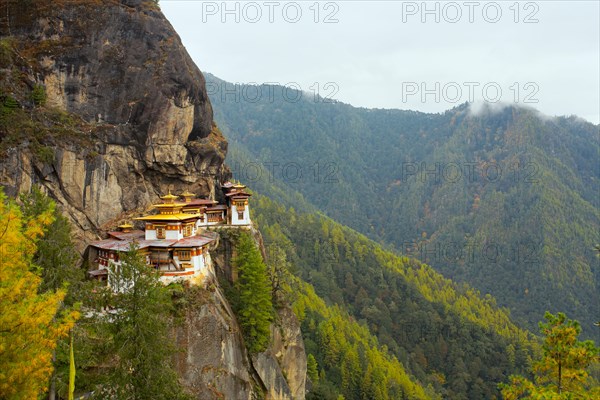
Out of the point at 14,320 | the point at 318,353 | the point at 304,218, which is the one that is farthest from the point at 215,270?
the point at 304,218

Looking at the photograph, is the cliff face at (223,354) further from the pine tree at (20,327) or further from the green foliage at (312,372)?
the green foliage at (312,372)

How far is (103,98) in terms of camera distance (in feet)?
117

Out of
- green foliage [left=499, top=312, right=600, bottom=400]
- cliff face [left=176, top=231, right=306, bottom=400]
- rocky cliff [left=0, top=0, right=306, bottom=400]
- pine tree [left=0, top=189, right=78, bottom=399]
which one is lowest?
cliff face [left=176, top=231, right=306, bottom=400]

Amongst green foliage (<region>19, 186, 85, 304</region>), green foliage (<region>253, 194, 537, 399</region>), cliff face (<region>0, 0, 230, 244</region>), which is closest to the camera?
green foliage (<region>19, 186, 85, 304</region>)

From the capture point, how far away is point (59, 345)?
1686 cm

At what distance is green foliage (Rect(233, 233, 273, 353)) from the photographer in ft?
105

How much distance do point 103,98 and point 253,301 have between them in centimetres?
2032

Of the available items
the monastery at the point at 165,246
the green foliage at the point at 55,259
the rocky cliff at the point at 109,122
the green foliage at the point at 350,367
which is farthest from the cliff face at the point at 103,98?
the green foliage at the point at 350,367

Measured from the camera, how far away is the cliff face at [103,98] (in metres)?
32.9

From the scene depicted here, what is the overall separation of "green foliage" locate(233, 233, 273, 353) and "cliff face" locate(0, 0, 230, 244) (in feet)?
34.6

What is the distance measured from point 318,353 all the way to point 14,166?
163ft

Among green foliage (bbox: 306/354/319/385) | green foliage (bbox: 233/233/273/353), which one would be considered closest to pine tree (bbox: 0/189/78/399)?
green foliage (bbox: 233/233/273/353)

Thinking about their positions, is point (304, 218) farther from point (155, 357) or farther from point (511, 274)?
point (155, 357)

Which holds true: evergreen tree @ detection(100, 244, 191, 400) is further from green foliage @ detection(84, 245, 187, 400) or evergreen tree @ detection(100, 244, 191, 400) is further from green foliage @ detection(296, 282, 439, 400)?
green foliage @ detection(296, 282, 439, 400)
